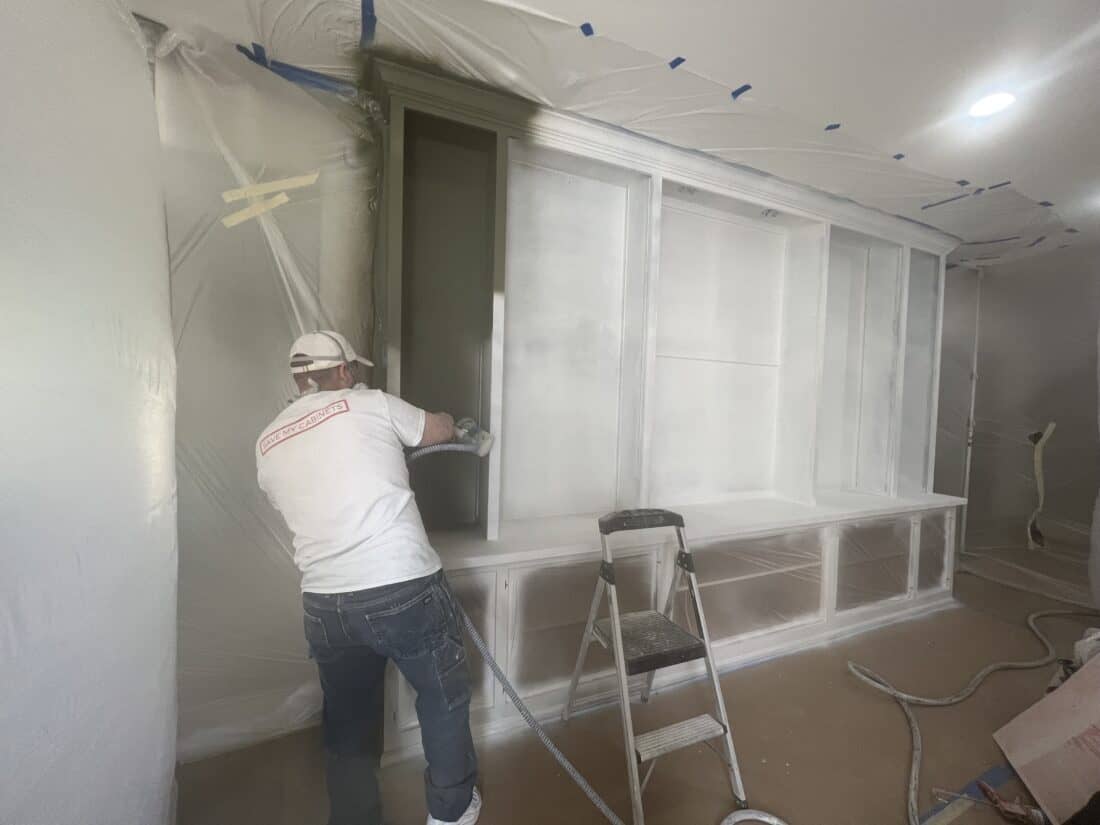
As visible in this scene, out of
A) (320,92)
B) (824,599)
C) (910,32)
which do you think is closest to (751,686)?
(824,599)

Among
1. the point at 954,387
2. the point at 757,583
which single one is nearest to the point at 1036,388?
the point at 954,387

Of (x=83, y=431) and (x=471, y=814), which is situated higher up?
(x=83, y=431)

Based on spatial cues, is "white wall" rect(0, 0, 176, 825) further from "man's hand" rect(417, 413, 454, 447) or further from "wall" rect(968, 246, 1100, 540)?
"wall" rect(968, 246, 1100, 540)

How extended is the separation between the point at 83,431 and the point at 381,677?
38.5 inches

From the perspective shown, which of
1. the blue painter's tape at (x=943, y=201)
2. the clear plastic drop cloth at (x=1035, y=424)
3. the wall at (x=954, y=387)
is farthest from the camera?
the wall at (x=954, y=387)

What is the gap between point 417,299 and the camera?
174cm

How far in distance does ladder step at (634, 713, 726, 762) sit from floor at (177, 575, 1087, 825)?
0.80 feet

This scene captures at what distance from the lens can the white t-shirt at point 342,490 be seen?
1167 mm

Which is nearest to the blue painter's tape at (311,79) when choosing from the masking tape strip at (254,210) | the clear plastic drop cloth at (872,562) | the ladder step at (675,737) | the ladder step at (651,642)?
the masking tape strip at (254,210)

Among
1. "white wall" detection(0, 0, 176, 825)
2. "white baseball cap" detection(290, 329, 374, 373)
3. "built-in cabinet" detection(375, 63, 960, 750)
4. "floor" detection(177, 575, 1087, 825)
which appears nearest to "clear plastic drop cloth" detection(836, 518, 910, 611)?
"built-in cabinet" detection(375, 63, 960, 750)

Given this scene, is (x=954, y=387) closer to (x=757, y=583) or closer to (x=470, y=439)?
(x=757, y=583)

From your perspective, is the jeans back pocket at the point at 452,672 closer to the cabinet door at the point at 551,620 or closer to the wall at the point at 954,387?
the cabinet door at the point at 551,620

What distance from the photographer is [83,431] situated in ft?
2.67

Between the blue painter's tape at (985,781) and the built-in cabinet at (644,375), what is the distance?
81cm
